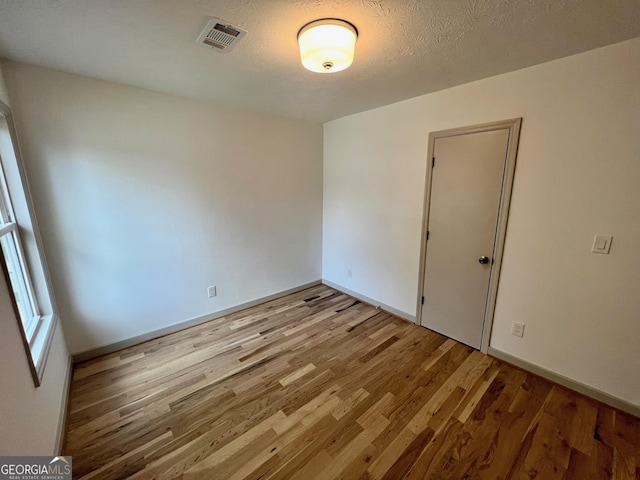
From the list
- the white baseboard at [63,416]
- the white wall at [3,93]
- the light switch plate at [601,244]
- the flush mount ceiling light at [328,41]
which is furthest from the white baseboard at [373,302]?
the white wall at [3,93]

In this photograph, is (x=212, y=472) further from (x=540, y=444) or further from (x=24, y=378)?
(x=540, y=444)

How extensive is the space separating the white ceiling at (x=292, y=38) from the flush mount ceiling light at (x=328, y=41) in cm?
4

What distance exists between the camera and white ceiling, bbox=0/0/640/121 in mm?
1239

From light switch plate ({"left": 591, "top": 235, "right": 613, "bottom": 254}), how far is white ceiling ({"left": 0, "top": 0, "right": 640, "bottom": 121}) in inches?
46.7

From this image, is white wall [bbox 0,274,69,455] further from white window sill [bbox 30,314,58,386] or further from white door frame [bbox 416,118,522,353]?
white door frame [bbox 416,118,522,353]

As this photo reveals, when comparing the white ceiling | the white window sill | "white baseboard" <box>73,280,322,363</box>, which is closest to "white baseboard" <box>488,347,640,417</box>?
the white ceiling

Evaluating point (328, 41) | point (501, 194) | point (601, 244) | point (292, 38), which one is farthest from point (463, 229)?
point (292, 38)

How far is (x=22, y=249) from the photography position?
1803 millimetres

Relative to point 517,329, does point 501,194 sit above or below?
above

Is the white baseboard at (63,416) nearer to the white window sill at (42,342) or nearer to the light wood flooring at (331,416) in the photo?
the light wood flooring at (331,416)

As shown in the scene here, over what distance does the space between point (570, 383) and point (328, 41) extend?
2907 mm

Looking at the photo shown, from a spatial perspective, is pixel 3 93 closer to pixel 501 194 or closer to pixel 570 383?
pixel 501 194

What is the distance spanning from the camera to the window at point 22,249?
166 cm

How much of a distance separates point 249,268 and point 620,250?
3.25 meters
